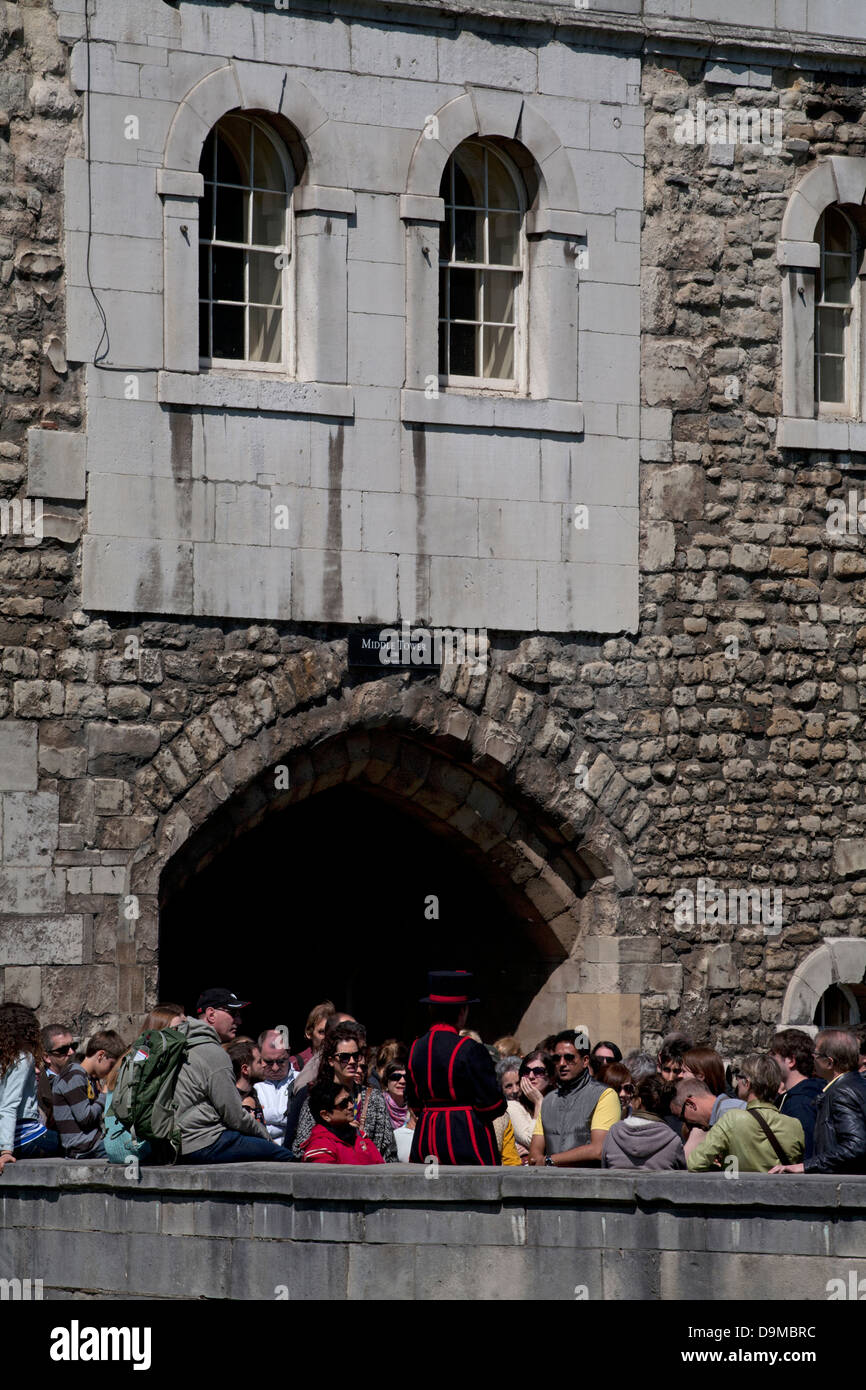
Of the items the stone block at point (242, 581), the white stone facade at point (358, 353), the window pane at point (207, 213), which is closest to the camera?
the white stone facade at point (358, 353)

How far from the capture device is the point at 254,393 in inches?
552

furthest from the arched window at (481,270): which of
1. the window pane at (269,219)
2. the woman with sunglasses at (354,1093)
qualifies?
the woman with sunglasses at (354,1093)

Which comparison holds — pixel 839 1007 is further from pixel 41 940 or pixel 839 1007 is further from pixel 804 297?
pixel 41 940

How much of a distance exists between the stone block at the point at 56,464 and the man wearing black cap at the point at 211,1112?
4648mm

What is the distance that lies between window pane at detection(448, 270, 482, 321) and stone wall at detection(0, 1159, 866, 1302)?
6.82 m

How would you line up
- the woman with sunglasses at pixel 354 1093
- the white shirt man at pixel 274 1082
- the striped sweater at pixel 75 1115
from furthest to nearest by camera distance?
the white shirt man at pixel 274 1082 < the striped sweater at pixel 75 1115 < the woman with sunglasses at pixel 354 1093

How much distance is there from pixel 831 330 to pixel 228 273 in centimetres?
421

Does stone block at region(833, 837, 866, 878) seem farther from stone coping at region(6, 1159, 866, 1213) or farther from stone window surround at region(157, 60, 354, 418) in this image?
stone coping at region(6, 1159, 866, 1213)

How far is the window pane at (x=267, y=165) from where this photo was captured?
14.3 meters

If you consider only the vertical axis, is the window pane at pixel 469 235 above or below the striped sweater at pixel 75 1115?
above

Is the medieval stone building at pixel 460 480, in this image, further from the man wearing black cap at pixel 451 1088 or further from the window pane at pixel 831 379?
the man wearing black cap at pixel 451 1088

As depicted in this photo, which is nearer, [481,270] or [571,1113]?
[571,1113]

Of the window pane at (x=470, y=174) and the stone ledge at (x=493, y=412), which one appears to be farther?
the window pane at (x=470, y=174)

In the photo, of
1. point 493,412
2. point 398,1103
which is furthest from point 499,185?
point 398,1103
